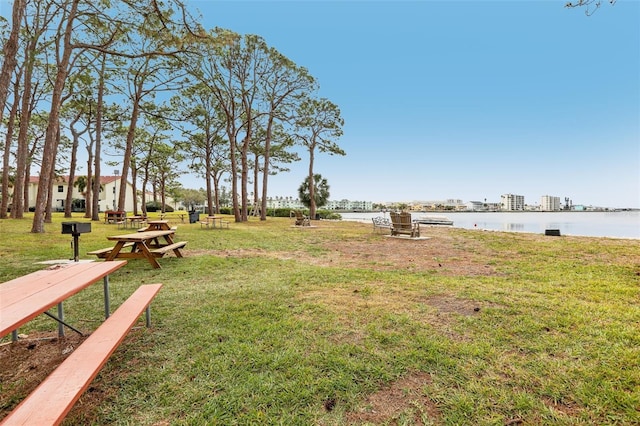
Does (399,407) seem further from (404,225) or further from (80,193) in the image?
(80,193)

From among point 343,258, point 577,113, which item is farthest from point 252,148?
point 577,113

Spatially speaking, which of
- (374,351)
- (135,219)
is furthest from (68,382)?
(135,219)

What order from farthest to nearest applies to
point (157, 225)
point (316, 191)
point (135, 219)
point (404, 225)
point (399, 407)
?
point (316, 191), point (135, 219), point (404, 225), point (157, 225), point (399, 407)

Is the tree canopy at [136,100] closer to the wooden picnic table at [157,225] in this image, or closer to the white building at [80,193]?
the wooden picnic table at [157,225]

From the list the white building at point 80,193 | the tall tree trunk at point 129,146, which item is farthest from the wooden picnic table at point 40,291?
the white building at point 80,193

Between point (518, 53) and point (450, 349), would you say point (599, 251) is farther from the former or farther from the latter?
point (518, 53)

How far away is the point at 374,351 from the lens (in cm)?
256

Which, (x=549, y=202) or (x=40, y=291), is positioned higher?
(x=549, y=202)

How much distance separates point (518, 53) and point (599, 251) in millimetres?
22950

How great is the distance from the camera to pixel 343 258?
297 inches

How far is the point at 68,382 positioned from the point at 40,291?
37.4 inches

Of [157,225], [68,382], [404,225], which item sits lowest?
[68,382]

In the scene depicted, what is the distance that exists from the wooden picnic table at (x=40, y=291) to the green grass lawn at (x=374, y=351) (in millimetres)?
715

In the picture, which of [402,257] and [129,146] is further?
[129,146]
